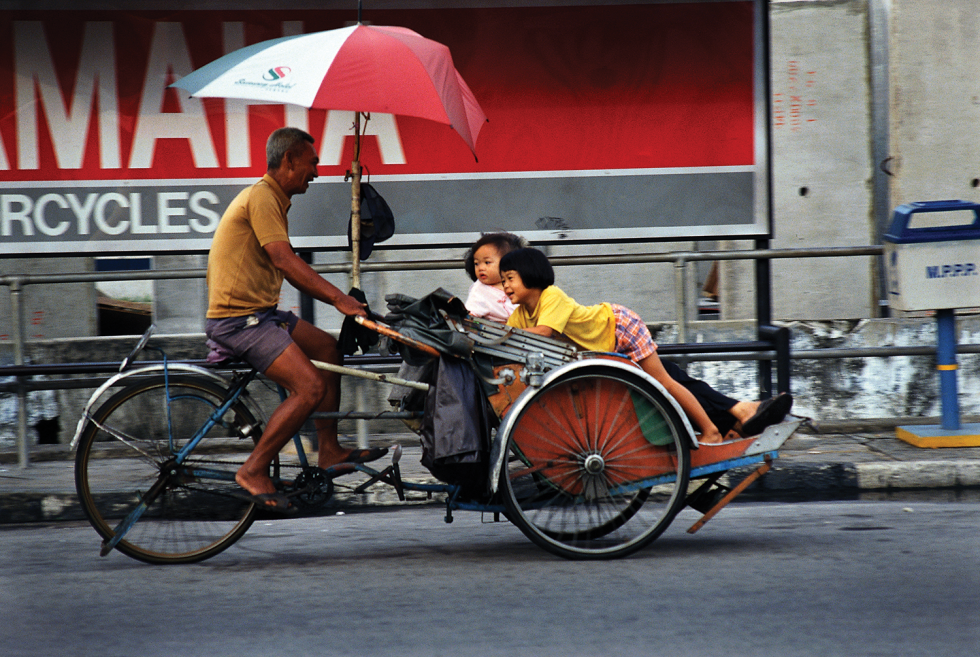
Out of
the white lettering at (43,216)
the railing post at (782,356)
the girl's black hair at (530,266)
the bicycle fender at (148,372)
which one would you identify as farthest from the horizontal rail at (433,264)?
the girl's black hair at (530,266)

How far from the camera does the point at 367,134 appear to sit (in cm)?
620

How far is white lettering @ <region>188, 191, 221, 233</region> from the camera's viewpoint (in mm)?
6145

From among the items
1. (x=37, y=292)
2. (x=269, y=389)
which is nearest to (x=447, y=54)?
(x=269, y=389)

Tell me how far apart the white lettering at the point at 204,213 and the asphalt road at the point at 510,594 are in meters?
2.02

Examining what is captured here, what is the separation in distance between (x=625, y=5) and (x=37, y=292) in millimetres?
5001

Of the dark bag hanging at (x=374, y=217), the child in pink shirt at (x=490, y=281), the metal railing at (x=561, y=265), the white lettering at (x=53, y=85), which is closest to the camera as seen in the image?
the child in pink shirt at (x=490, y=281)

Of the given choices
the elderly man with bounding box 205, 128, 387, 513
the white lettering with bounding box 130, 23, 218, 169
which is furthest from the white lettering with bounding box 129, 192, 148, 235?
the elderly man with bounding box 205, 128, 387, 513

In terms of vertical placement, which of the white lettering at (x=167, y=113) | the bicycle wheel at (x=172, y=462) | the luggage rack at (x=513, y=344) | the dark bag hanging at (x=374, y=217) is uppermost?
the white lettering at (x=167, y=113)

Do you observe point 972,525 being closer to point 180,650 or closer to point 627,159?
point 627,159

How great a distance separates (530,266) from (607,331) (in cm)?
42

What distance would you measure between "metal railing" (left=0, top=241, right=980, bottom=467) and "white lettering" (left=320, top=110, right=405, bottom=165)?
2.15 feet

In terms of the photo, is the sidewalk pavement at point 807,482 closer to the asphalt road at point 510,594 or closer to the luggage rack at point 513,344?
the asphalt road at point 510,594

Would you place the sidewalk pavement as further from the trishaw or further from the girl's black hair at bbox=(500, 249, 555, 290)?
the girl's black hair at bbox=(500, 249, 555, 290)

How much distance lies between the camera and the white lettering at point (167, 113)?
6086 millimetres
